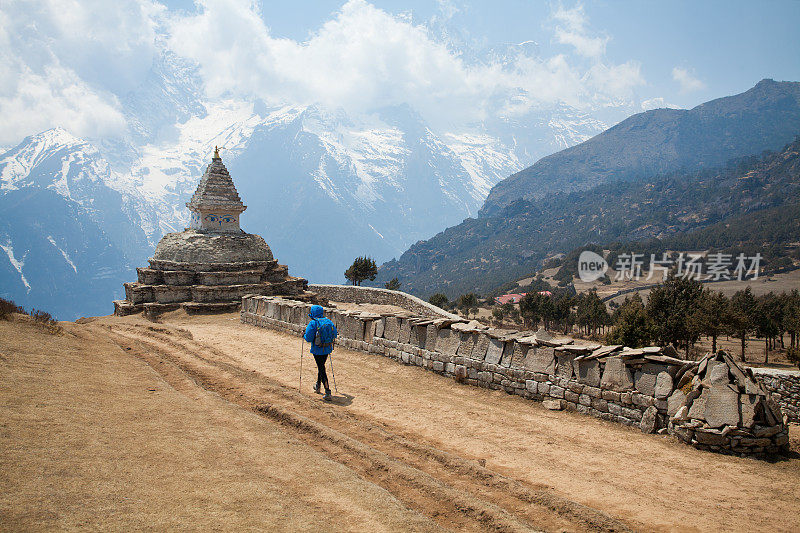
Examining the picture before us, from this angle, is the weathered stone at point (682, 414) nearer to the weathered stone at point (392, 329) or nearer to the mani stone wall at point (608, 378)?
the mani stone wall at point (608, 378)

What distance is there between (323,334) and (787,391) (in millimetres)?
12474

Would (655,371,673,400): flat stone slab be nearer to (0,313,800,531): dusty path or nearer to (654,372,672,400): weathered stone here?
(654,372,672,400): weathered stone

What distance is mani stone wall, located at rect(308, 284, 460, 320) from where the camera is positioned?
26.9 meters

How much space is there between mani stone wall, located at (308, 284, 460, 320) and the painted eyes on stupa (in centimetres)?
692

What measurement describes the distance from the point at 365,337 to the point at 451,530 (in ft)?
25.9

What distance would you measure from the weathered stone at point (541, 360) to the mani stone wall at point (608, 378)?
0.06 ft

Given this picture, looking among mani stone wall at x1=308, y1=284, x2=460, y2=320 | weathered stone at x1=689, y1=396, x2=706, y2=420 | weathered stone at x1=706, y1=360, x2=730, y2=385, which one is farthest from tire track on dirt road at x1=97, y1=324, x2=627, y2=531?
mani stone wall at x1=308, y1=284, x2=460, y2=320

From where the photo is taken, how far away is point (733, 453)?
6.11 meters

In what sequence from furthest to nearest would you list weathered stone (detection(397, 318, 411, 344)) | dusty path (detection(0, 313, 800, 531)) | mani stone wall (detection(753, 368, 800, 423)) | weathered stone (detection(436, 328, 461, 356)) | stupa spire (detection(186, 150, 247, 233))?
stupa spire (detection(186, 150, 247, 233))
mani stone wall (detection(753, 368, 800, 423))
weathered stone (detection(397, 318, 411, 344))
weathered stone (detection(436, 328, 461, 356))
dusty path (detection(0, 313, 800, 531))

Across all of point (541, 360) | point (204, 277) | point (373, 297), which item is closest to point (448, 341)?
point (541, 360)

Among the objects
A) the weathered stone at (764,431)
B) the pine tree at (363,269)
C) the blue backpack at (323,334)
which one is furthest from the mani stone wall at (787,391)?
the pine tree at (363,269)

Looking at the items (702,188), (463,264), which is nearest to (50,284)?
(463,264)

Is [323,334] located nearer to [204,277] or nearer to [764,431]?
[764,431]

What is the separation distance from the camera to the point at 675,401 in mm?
6746
